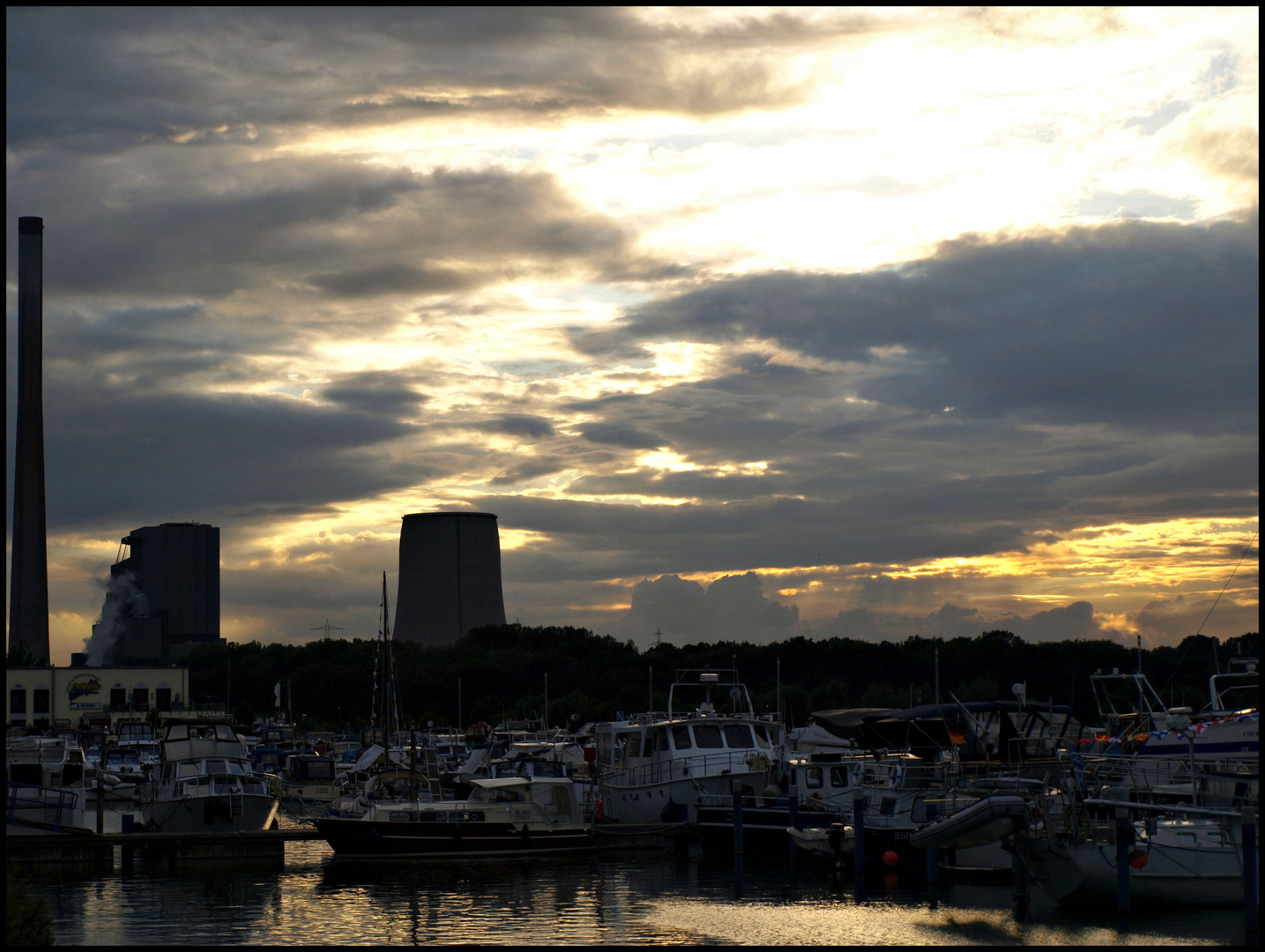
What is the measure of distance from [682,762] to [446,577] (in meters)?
105

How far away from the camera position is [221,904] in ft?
106

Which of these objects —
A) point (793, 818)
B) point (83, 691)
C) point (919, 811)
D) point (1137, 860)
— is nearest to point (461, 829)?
point (793, 818)

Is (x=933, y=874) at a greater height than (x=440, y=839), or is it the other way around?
(x=440, y=839)

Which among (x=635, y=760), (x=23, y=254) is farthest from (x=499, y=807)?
(x=23, y=254)

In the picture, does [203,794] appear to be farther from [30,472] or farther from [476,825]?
[30,472]

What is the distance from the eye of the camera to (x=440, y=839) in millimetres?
38625

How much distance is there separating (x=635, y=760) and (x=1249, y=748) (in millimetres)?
21108

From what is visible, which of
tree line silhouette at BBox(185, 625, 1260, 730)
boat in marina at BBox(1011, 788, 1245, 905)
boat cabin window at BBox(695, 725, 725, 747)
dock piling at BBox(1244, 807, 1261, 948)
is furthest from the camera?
tree line silhouette at BBox(185, 625, 1260, 730)

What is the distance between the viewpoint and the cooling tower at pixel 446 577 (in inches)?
5694

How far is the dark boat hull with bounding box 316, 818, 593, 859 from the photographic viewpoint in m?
38.5

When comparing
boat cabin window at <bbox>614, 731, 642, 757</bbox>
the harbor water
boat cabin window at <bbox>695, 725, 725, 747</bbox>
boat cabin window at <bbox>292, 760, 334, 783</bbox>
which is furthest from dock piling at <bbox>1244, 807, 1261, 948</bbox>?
boat cabin window at <bbox>292, 760, 334, 783</bbox>

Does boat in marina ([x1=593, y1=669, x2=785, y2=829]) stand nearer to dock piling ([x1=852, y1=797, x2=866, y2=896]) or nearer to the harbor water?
the harbor water

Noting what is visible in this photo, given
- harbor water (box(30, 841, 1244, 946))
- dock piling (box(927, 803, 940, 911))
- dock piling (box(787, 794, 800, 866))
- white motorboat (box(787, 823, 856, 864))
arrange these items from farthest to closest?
dock piling (box(787, 794, 800, 866)) → white motorboat (box(787, 823, 856, 864)) → dock piling (box(927, 803, 940, 911)) → harbor water (box(30, 841, 1244, 946))

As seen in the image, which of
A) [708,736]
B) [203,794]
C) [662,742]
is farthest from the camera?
[662,742]
